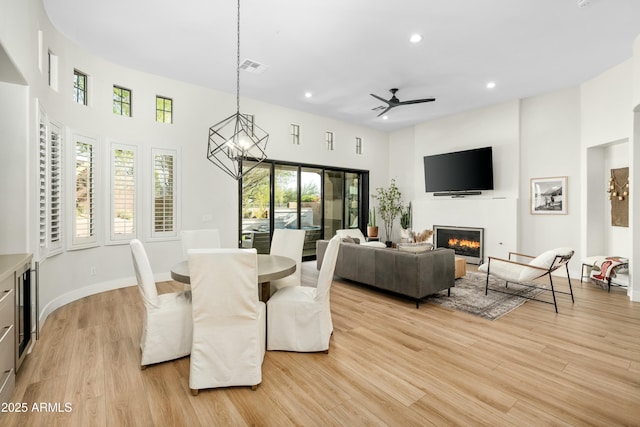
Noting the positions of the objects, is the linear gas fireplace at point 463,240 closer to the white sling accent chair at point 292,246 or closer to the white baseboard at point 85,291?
the white sling accent chair at point 292,246

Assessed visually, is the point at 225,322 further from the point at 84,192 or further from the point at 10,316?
the point at 84,192

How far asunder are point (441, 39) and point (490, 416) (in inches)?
159

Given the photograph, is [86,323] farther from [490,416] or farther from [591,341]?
[591,341]

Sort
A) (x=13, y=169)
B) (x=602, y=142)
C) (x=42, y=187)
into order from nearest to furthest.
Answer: (x=13, y=169), (x=42, y=187), (x=602, y=142)

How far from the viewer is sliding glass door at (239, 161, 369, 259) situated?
6.27 metres

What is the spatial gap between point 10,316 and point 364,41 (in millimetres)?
4371

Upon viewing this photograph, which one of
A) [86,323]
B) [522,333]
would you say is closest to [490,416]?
[522,333]

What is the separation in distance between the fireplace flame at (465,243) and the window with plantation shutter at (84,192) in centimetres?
692

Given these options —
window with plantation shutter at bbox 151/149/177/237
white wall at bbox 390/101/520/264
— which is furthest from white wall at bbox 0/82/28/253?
white wall at bbox 390/101/520/264

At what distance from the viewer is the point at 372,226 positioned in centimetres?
806

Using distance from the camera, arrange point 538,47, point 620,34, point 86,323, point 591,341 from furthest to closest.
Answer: point 538,47 → point 620,34 → point 86,323 → point 591,341

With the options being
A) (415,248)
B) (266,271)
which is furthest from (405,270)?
(266,271)

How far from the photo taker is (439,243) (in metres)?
7.44

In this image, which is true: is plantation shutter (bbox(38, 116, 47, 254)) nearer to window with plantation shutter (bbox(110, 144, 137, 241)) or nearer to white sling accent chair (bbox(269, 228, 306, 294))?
window with plantation shutter (bbox(110, 144, 137, 241))
